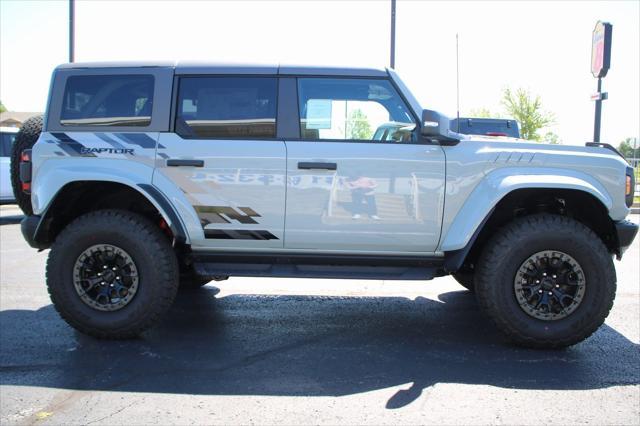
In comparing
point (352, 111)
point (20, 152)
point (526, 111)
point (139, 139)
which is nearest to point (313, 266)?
point (352, 111)

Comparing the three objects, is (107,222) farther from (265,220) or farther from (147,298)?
(265,220)

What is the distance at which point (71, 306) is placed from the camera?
4.23m

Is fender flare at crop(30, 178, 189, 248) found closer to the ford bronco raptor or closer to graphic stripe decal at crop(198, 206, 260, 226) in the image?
the ford bronco raptor

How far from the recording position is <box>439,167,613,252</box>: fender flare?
402cm

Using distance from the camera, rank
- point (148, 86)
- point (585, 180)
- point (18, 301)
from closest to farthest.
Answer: point (585, 180) < point (148, 86) < point (18, 301)

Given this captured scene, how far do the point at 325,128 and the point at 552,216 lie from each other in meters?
1.89

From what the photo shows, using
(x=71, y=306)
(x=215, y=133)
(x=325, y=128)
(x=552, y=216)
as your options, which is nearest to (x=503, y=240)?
(x=552, y=216)

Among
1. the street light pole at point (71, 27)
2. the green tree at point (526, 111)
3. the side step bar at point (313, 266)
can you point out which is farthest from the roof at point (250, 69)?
the green tree at point (526, 111)

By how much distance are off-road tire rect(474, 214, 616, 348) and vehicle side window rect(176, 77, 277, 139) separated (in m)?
2.01

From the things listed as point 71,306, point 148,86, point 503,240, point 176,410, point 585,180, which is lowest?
point 176,410

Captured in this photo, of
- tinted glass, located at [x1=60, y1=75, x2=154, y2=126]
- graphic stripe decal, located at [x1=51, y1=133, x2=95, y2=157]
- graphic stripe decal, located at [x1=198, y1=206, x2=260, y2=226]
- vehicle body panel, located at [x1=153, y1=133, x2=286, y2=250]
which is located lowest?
graphic stripe decal, located at [x1=198, y1=206, x2=260, y2=226]

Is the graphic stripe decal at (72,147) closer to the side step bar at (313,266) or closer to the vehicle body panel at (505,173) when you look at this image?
the side step bar at (313,266)

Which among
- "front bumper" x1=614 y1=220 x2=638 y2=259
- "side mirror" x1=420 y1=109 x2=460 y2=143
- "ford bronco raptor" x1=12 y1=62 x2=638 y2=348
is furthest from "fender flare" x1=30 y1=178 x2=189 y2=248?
"front bumper" x1=614 y1=220 x2=638 y2=259

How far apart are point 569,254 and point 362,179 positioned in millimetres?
1651
